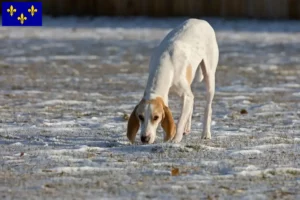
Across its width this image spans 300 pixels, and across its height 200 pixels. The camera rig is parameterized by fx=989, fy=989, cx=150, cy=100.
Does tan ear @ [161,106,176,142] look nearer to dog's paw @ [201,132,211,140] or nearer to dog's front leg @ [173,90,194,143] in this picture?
dog's front leg @ [173,90,194,143]

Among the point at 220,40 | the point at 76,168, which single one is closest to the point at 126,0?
the point at 220,40

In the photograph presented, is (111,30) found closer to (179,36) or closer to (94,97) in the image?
(94,97)

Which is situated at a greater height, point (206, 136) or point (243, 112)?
point (206, 136)

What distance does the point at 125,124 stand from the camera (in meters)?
11.2

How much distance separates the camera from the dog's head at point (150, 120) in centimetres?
903

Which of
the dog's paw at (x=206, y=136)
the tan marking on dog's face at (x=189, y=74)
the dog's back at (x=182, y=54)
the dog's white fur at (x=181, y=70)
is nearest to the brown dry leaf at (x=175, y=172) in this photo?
the dog's white fur at (x=181, y=70)

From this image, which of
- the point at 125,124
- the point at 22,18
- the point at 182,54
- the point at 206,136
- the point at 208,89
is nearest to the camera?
the point at 182,54

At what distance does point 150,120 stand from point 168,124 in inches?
8.9

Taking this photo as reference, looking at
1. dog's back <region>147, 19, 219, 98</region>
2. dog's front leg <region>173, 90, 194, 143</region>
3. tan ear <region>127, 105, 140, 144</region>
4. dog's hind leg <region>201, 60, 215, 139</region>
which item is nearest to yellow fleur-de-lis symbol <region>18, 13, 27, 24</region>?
dog's back <region>147, 19, 219, 98</region>

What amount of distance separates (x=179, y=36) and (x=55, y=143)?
1.77 meters

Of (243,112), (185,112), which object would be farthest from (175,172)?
(243,112)

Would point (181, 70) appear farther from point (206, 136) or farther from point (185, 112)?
point (206, 136)

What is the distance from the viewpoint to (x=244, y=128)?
1096 centimetres

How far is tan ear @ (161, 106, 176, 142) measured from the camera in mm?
9164
